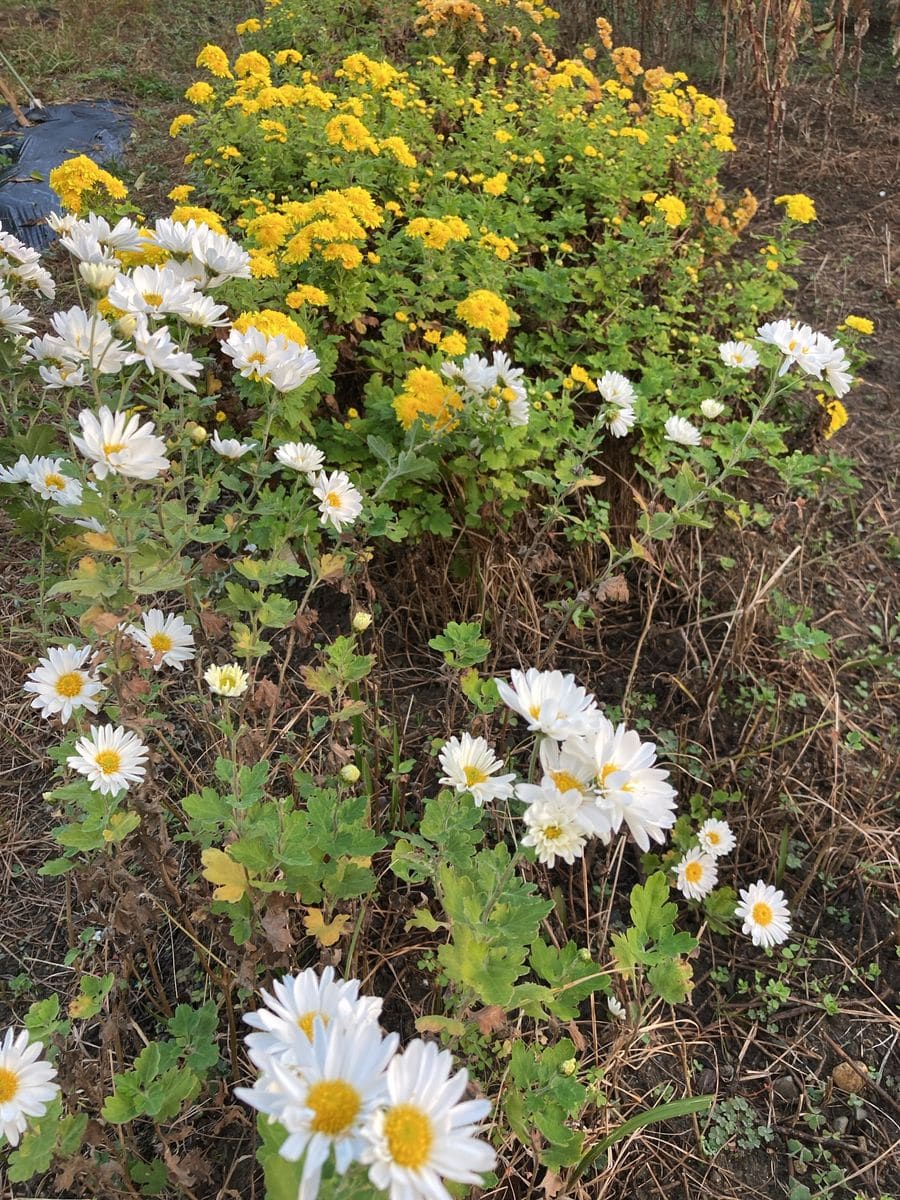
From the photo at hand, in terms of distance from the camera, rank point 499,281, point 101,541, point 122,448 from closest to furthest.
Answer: point 122,448 → point 101,541 → point 499,281

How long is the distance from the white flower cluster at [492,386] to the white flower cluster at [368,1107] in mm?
1618

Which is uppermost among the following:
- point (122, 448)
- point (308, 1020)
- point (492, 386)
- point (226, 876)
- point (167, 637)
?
point (122, 448)

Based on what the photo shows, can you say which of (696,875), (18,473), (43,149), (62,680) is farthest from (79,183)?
(43,149)

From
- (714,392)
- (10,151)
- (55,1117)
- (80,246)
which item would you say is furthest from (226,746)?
(10,151)

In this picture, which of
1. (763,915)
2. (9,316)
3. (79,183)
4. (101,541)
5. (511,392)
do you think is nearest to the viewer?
(101,541)

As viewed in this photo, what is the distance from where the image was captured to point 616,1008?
5.73 ft

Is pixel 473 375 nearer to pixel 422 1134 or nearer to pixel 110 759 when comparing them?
pixel 110 759

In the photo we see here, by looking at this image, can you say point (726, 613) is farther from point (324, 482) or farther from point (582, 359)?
point (324, 482)

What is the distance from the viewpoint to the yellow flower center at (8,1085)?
3.65 ft

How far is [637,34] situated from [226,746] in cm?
711

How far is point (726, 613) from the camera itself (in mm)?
2465

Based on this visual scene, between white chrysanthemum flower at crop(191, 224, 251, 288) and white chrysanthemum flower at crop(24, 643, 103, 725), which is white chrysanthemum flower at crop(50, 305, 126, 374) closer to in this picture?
white chrysanthemum flower at crop(191, 224, 251, 288)

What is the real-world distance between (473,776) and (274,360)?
899mm

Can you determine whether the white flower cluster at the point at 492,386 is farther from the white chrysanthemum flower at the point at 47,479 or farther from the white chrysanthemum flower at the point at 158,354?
the white chrysanthemum flower at the point at 47,479
